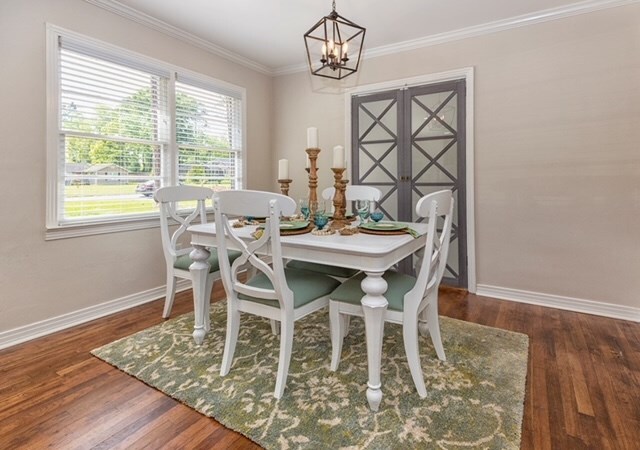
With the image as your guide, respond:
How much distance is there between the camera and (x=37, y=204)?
94.7 inches

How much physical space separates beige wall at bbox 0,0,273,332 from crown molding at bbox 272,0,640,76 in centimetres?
234

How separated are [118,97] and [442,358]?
123 inches

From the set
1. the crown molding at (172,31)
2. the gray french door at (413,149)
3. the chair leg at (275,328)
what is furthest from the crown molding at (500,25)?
the chair leg at (275,328)

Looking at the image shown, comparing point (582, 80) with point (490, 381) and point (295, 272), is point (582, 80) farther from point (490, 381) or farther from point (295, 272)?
point (295, 272)

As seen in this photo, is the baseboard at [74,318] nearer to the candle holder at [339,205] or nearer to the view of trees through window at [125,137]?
the view of trees through window at [125,137]

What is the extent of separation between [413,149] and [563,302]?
196cm

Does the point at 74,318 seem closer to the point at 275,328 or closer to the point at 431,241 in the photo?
A: the point at 275,328

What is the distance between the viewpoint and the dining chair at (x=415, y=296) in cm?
162

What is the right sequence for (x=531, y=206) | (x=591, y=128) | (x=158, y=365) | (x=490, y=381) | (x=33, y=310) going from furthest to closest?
(x=531, y=206) → (x=591, y=128) → (x=33, y=310) → (x=158, y=365) → (x=490, y=381)

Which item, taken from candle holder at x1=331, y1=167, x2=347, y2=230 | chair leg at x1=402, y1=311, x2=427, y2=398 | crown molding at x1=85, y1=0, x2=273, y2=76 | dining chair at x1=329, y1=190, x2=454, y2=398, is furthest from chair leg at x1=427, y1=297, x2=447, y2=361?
crown molding at x1=85, y1=0, x2=273, y2=76

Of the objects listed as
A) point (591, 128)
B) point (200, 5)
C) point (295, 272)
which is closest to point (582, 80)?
point (591, 128)

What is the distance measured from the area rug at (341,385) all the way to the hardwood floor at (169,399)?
0.26ft

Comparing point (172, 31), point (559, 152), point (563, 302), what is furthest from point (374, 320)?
point (172, 31)

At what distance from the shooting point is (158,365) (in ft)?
6.63
